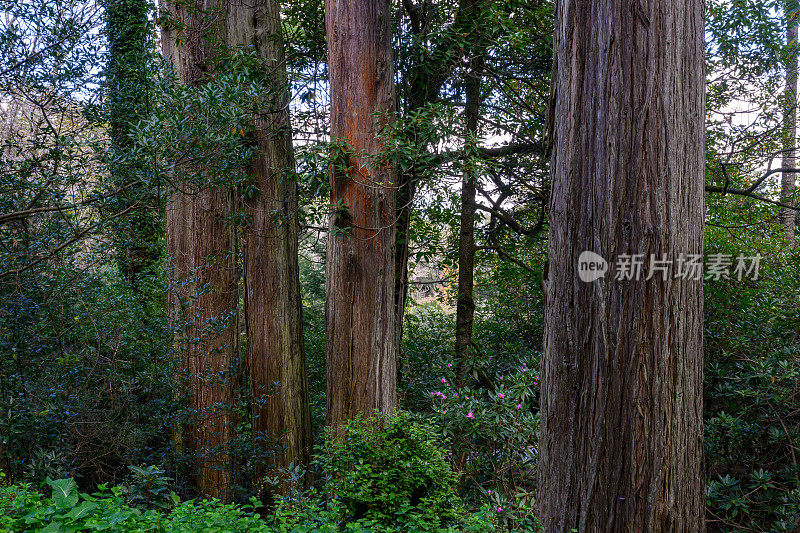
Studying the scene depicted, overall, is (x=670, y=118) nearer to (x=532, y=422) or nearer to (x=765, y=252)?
(x=532, y=422)

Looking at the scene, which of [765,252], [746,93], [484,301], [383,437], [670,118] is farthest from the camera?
[484,301]

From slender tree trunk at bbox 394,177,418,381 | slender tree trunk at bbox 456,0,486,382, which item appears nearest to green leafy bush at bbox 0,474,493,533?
slender tree trunk at bbox 394,177,418,381

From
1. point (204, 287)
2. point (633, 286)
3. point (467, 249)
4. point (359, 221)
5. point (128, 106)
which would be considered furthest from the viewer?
point (467, 249)

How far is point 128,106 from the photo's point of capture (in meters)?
4.54

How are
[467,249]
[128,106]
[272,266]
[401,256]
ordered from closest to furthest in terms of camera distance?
[128,106]
[272,266]
[401,256]
[467,249]

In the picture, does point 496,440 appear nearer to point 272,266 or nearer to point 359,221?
point 359,221

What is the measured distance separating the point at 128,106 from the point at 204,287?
1.88 m

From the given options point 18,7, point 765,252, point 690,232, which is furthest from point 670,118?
point 18,7

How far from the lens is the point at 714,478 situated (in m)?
4.71

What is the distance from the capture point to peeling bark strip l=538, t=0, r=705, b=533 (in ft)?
7.89

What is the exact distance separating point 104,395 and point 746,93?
8.33m

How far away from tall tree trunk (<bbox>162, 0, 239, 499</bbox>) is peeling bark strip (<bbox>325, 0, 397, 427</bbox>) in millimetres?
1368

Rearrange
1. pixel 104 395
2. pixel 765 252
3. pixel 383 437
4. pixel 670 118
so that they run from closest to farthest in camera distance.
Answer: pixel 670 118 < pixel 383 437 < pixel 104 395 < pixel 765 252

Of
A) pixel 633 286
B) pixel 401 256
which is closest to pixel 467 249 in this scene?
pixel 401 256
